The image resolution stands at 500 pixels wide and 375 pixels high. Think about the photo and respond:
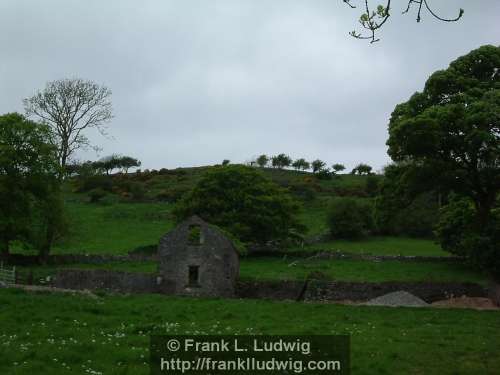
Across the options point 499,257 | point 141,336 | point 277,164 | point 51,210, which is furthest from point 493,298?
point 277,164

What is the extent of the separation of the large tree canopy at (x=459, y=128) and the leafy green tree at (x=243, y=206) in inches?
706

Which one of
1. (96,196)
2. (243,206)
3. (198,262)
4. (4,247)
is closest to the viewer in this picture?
(198,262)

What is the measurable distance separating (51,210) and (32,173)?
2.96 m

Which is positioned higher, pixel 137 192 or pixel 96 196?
pixel 137 192

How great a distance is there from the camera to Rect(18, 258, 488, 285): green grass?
37.0 meters

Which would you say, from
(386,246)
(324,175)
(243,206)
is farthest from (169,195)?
(324,175)

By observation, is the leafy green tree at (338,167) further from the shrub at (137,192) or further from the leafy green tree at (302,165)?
the shrub at (137,192)

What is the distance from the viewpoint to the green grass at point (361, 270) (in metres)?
36.9

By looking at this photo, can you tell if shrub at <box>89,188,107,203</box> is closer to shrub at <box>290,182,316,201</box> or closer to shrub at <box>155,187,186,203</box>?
shrub at <box>155,187,186,203</box>

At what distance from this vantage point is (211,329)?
19062mm

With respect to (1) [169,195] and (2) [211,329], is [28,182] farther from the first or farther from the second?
(1) [169,195]

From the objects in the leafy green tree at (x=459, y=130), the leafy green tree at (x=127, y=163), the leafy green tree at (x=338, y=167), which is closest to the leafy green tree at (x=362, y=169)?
the leafy green tree at (x=338, y=167)

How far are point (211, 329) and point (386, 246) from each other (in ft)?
123

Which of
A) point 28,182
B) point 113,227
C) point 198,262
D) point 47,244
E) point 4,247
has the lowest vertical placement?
point 198,262
